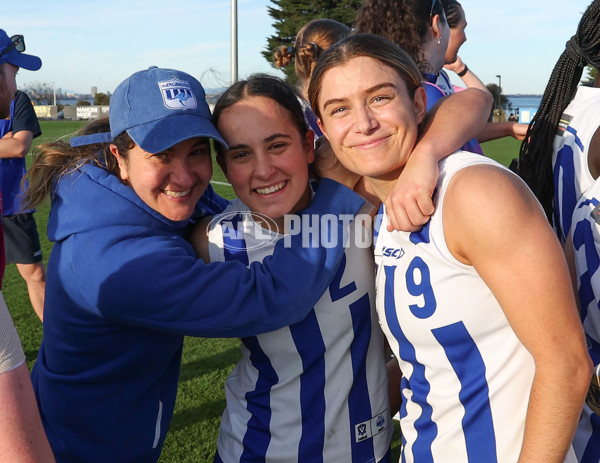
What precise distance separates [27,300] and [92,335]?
512 centimetres

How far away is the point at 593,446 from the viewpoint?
168cm

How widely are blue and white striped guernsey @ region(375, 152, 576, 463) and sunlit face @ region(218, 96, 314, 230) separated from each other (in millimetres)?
464

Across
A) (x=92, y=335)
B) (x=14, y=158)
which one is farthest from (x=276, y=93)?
(x=14, y=158)

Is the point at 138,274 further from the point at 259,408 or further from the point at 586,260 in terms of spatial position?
the point at 586,260

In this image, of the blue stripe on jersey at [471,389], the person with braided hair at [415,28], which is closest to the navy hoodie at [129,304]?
the blue stripe on jersey at [471,389]

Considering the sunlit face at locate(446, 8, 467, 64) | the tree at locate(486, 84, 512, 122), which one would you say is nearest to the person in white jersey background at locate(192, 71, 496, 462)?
the sunlit face at locate(446, 8, 467, 64)

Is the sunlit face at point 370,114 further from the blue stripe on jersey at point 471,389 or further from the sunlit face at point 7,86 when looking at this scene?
the sunlit face at point 7,86

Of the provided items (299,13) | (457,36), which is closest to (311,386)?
(457,36)

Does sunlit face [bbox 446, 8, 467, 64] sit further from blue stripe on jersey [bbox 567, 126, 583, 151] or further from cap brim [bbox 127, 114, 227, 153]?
cap brim [bbox 127, 114, 227, 153]

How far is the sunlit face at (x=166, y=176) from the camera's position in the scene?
1908 millimetres

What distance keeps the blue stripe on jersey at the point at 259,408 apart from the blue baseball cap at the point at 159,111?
0.71m

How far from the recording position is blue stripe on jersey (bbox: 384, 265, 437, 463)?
1641mm

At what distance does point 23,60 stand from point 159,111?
4220 mm

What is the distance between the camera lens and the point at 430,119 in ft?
5.98
